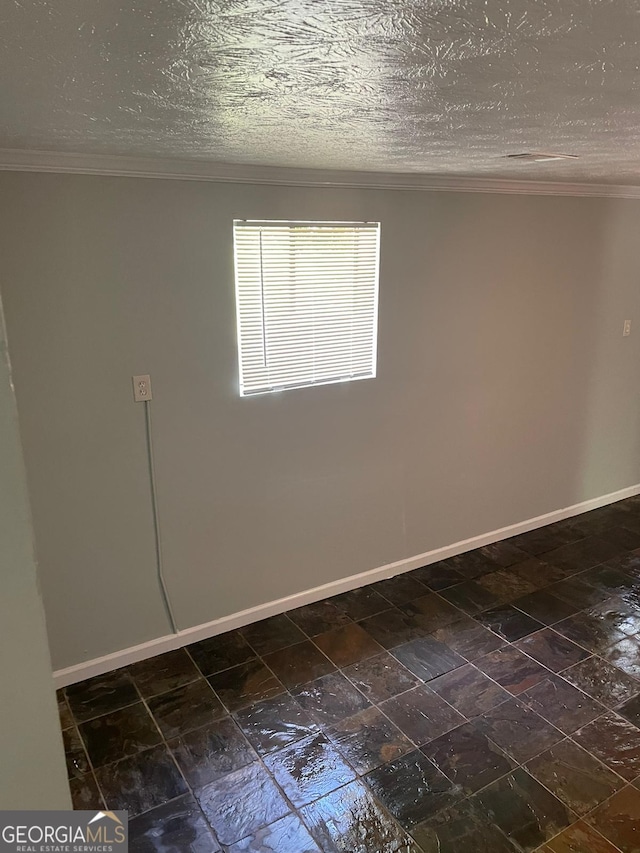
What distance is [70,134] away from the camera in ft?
5.31

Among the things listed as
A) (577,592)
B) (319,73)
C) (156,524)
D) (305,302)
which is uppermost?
(319,73)

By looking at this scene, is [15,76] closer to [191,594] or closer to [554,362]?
[191,594]

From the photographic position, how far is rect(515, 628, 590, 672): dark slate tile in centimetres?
259

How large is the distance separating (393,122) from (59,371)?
1.45 meters

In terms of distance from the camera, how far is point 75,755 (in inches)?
84.2

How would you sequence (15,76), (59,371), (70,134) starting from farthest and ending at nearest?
(59,371), (70,134), (15,76)

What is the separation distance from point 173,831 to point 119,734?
49 centimetres

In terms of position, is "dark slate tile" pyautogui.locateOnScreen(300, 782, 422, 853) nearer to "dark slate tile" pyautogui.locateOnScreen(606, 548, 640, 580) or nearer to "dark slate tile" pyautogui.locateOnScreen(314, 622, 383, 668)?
"dark slate tile" pyautogui.locateOnScreen(314, 622, 383, 668)

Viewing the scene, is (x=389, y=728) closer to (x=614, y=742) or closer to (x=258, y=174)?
(x=614, y=742)

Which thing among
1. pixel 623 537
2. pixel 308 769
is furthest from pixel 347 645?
pixel 623 537

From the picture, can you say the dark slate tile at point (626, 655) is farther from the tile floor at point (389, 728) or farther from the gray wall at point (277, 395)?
the gray wall at point (277, 395)

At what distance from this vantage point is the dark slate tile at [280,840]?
1.79m

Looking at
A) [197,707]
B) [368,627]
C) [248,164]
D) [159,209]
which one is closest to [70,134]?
[159,209]

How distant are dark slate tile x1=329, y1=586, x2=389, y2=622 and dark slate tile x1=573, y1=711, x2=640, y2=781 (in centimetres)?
105
